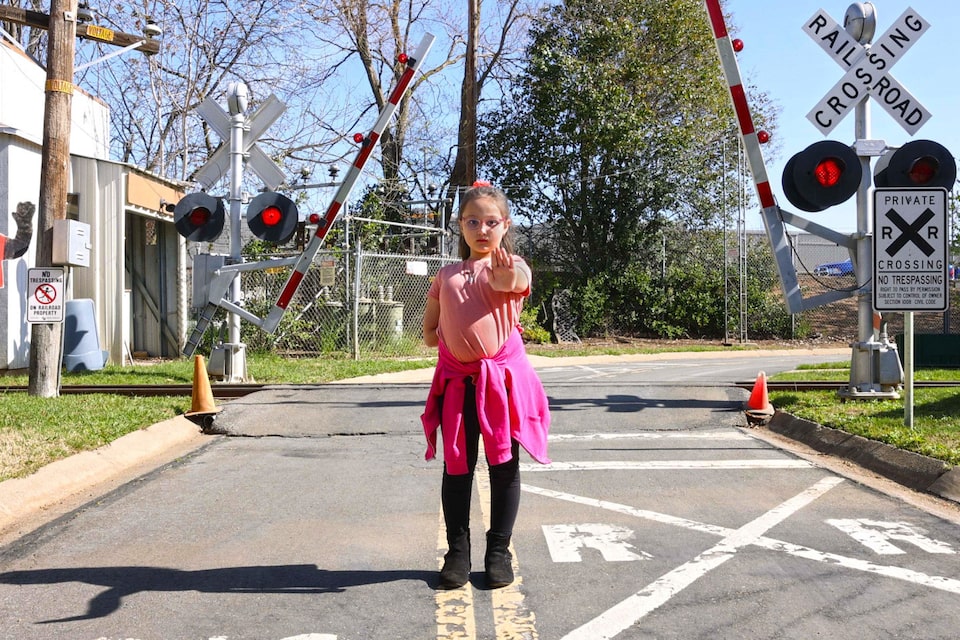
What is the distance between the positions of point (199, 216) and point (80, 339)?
4247mm

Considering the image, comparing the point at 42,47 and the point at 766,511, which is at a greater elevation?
the point at 42,47

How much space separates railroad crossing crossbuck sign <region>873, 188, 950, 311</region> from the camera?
819cm

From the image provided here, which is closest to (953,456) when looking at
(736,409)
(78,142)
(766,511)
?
(766,511)

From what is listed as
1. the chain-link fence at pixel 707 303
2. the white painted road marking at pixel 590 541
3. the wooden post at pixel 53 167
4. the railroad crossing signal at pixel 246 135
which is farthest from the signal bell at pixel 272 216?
the chain-link fence at pixel 707 303

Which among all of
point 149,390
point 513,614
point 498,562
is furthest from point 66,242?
point 513,614

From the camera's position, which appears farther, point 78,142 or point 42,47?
point 42,47

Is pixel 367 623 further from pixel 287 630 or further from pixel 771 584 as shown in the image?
pixel 771 584

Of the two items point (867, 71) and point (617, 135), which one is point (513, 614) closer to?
point (867, 71)

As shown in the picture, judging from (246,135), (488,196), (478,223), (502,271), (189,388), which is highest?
(246,135)

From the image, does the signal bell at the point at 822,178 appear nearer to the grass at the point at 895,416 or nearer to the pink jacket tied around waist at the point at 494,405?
the grass at the point at 895,416

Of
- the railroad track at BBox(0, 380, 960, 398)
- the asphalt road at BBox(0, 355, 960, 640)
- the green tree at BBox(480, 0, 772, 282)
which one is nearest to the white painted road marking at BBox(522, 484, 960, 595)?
the asphalt road at BBox(0, 355, 960, 640)

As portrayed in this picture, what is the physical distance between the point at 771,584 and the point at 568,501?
1.98 metres

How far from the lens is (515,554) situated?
4.83 m

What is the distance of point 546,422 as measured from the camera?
446 centimetres
